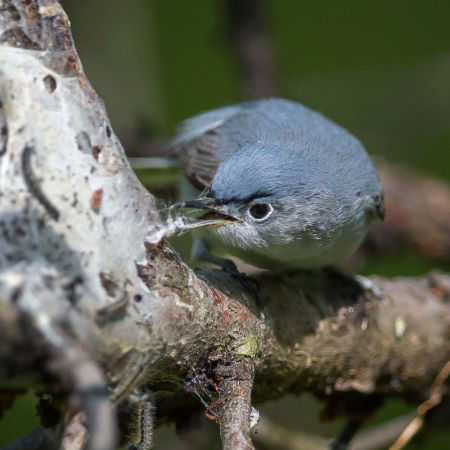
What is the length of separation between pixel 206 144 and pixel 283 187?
2.41 feet

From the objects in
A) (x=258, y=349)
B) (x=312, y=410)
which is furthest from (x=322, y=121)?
(x=312, y=410)

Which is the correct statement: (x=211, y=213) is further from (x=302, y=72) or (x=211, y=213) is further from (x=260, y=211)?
(x=302, y=72)

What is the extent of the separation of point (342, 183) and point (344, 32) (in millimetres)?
5076

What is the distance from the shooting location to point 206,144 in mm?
2654

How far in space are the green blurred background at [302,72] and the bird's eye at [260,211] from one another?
0.89m

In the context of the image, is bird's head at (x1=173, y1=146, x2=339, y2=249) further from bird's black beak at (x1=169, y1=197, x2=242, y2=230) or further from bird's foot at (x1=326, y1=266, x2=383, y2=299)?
bird's foot at (x1=326, y1=266, x2=383, y2=299)

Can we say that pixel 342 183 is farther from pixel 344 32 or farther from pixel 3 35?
pixel 344 32

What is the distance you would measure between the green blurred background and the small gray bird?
25.5 inches

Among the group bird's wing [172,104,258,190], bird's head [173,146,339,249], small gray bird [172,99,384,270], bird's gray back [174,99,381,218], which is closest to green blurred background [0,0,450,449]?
bird's wing [172,104,258,190]

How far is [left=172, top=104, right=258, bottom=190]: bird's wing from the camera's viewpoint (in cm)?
248

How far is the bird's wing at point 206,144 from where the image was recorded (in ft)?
8.13

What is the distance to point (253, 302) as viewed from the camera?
1.96 metres

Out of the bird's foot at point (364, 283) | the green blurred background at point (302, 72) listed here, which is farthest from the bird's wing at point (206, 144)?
the bird's foot at point (364, 283)

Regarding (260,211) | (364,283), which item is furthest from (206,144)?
(364,283)
